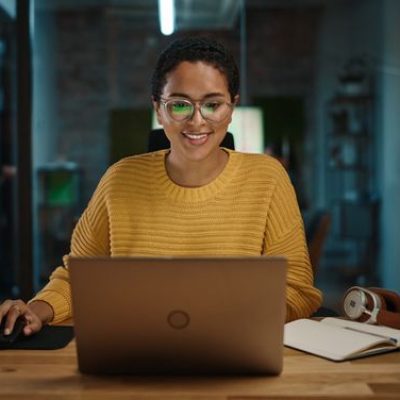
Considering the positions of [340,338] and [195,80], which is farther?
[195,80]

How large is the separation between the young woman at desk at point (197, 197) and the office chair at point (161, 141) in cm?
25

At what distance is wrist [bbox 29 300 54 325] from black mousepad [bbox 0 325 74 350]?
2 cm

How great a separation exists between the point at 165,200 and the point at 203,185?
0.10 m

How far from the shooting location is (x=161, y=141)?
2.14 m

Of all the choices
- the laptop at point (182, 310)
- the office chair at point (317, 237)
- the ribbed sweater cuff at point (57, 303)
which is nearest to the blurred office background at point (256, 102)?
the office chair at point (317, 237)

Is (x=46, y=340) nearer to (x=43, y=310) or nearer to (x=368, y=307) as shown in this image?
(x=43, y=310)

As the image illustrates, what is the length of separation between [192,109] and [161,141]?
45 centimetres

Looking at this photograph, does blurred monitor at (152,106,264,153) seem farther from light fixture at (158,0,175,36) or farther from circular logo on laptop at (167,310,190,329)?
circular logo on laptop at (167,310,190,329)

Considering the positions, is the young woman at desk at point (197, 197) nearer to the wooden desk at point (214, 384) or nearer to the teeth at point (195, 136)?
the teeth at point (195, 136)

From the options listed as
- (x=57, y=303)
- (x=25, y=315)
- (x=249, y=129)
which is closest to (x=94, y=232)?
(x=57, y=303)

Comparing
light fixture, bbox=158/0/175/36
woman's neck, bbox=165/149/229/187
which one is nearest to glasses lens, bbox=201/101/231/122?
woman's neck, bbox=165/149/229/187

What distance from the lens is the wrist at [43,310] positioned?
1.54 metres

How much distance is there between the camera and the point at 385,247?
222 inches

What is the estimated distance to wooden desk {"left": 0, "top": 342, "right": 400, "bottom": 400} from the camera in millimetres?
1109
